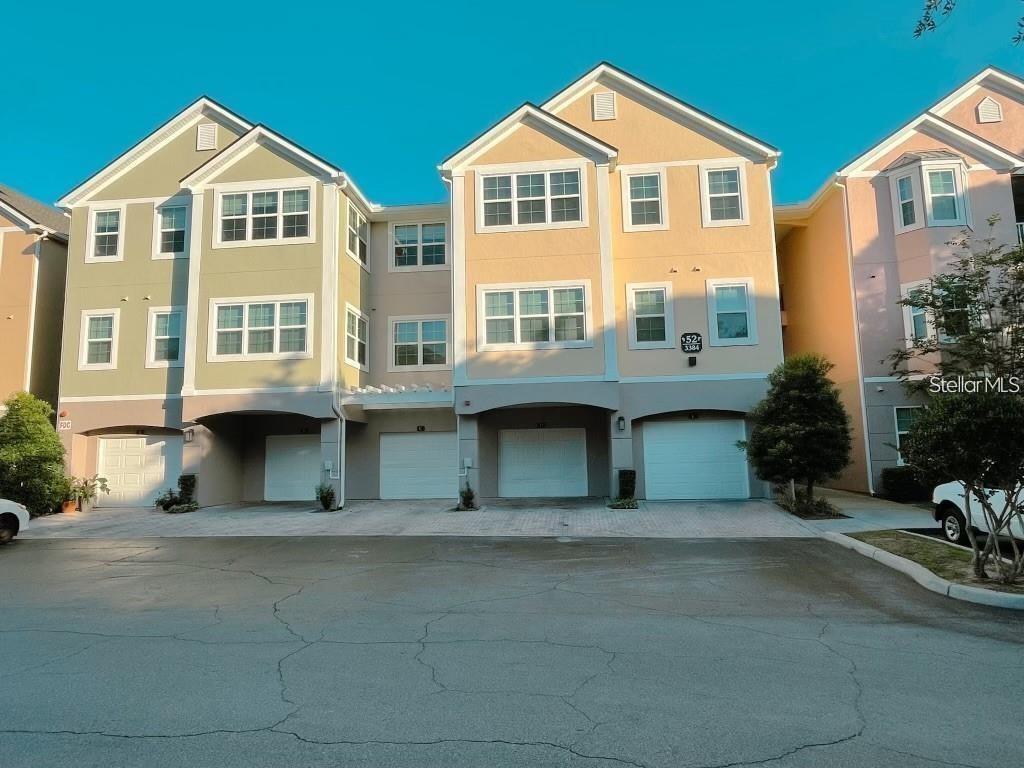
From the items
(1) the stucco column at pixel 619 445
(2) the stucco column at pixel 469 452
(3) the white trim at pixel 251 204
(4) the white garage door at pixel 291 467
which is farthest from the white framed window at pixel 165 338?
(1) the stucco column at pixel 619 445

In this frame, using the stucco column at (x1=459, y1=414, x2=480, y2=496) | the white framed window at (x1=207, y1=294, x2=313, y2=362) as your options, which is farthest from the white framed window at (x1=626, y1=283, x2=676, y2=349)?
the white framed window at (x1=207, y1=294, x2=313, y2=362)

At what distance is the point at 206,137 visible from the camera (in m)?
20.2

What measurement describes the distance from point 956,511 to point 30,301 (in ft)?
81.6

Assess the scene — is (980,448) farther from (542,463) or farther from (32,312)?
(32,312)

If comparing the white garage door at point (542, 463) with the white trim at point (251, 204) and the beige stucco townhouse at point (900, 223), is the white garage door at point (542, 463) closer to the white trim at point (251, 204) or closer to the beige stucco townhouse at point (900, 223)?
the beige stucco townhouse at point (900, 223)

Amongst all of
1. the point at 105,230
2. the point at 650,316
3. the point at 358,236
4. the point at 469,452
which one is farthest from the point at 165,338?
the point at 650,316

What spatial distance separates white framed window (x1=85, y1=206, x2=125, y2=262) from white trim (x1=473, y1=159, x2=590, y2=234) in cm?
1090

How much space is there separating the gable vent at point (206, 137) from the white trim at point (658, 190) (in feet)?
40.8

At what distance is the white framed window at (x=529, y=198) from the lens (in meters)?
17.8

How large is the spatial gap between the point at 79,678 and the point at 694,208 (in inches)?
674

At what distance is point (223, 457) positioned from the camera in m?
19.0

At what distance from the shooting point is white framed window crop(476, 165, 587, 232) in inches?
701

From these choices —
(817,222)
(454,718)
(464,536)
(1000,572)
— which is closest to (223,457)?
(464,536)

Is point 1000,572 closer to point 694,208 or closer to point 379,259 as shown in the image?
point 694,208
